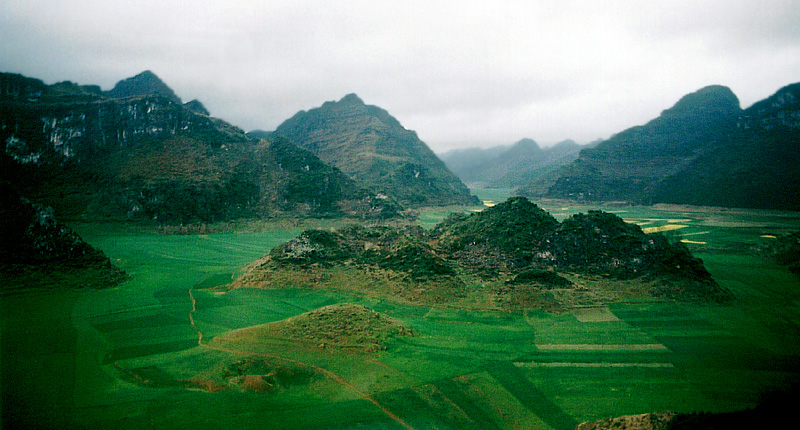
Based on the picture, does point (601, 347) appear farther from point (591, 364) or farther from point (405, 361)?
point (405, 361)

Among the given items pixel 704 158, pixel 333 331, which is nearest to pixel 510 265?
pixel 333 331

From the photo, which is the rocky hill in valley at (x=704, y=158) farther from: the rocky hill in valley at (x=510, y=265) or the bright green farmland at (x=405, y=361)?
the rocky hill in valley at (x=510, y=265)

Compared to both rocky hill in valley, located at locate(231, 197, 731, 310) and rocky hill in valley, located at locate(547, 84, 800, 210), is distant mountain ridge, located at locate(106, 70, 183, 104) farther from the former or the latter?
rocky hill in valley, located at locate(547, 84, 800, 210)

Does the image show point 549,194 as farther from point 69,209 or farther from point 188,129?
point 69,209

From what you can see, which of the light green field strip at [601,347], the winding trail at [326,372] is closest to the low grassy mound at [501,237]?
the light green field strip at [601,347]

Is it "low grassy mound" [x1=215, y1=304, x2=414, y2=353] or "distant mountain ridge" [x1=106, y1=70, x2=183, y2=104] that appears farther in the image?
"distant mountain ridge" [x1=106, y1=70, x2=183, y2=104]

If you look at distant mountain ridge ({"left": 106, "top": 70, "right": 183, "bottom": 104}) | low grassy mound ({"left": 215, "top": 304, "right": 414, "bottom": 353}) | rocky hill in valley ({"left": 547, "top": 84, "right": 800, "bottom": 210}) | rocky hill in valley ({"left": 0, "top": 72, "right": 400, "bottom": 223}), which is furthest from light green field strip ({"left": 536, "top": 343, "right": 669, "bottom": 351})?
distant mountain ridge ({"left": 106, "top": 70, "right": 183, "bottom": 104})
